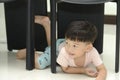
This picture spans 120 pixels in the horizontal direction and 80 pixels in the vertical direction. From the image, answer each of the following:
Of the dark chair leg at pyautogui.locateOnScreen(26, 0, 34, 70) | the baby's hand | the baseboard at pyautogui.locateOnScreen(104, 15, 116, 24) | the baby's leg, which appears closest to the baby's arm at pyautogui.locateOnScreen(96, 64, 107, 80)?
the baby's hand

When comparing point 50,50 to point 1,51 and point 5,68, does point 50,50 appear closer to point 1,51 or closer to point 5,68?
point 5,68

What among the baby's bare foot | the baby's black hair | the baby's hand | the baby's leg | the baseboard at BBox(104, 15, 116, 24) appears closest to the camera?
the baby's black hair

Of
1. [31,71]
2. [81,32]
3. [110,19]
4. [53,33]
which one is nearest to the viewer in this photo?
[81,32]

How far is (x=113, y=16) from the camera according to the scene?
317 cm

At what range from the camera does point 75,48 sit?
1.76m

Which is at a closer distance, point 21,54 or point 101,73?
point 101,73

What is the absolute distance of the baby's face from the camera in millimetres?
1754

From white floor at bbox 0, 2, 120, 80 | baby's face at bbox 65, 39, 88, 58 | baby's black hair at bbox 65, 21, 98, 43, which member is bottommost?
white floor at bbox 0, 2, 120, 80

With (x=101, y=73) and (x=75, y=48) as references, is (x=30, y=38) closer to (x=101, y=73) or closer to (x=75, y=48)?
(x=75, y=48)

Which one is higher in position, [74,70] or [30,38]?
[30,38]

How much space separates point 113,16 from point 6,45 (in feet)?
4.11

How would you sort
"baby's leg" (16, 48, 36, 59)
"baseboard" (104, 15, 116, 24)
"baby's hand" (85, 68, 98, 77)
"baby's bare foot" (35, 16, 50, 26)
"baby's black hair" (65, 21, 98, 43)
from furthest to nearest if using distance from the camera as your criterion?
"baseboard" (104, 15, 116, 24) → "baby's leg" (16, 48, 36, 59) → "baby's bare foot" (35, 16, 50, 26) → "baby's hand" (85, 68, 98, 77) → "baby's black hair" (65, 21, 98, 43)

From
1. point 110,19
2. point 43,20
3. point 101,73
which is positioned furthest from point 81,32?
point 110,19

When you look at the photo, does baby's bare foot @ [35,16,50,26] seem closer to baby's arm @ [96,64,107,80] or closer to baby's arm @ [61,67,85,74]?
baby's arm @ [61,67,85,74]
